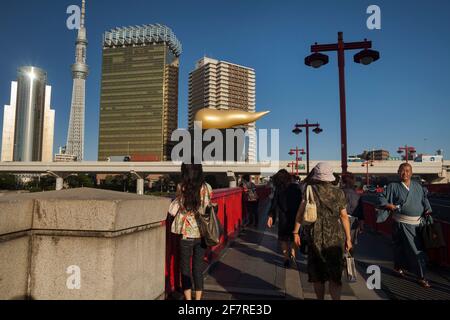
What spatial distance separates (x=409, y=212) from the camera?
4648 mm

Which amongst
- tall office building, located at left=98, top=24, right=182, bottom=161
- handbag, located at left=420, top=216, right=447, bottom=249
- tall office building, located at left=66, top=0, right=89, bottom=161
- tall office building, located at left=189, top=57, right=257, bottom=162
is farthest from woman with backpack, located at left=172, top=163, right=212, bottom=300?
tall office building, located at left=66, top=0, right=89, bottom=161

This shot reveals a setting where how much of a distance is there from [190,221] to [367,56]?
7.83 m

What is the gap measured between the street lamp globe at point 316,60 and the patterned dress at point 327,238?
6681mm

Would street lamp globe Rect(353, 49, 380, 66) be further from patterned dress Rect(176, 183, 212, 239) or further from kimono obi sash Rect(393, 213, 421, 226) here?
patterned dress Rect(176, 183, 212, 239)

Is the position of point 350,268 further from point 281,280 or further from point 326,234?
point 281,280

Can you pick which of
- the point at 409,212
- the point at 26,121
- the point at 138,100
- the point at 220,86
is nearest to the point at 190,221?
the point at 409,212

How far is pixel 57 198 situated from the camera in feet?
7.09

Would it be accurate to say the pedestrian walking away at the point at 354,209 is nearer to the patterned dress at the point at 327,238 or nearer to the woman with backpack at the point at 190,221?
the patterned dress at the point at 327,238

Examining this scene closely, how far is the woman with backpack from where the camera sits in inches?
133

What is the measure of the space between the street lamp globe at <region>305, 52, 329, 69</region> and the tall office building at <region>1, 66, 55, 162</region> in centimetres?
20805

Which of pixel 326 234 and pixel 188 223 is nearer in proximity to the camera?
pixel 326 234
